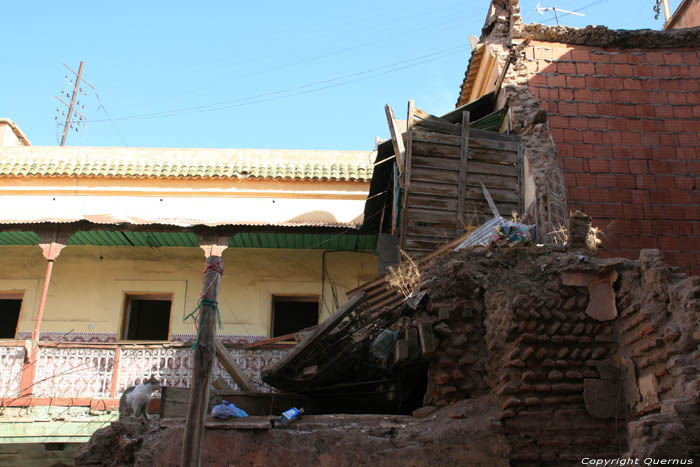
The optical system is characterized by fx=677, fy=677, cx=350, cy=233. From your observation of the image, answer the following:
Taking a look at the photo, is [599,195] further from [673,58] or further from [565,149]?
[673,58]

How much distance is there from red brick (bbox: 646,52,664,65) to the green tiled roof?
20.9ft

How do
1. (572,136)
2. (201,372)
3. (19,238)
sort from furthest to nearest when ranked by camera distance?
(19,238) < (572,136) < (201,372)

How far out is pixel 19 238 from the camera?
511 inches

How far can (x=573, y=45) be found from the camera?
35.7 ft

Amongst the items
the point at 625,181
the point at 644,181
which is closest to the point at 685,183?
the point at 644,181

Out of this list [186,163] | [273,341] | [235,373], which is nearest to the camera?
[235,373]

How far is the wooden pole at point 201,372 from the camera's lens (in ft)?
17.8

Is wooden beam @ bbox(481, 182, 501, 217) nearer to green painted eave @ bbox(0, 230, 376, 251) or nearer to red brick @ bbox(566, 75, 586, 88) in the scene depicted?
red brick @ bbox(566, 75, 586, 88)

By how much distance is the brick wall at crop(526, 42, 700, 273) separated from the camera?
31.7ft

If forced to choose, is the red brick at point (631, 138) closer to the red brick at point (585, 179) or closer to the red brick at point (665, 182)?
the red brick at point (665, 182)

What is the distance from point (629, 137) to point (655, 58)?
1.57 m

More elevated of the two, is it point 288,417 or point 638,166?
point 638,166

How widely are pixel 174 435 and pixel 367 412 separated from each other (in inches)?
86.2

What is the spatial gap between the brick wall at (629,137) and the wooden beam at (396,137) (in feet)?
7.18
